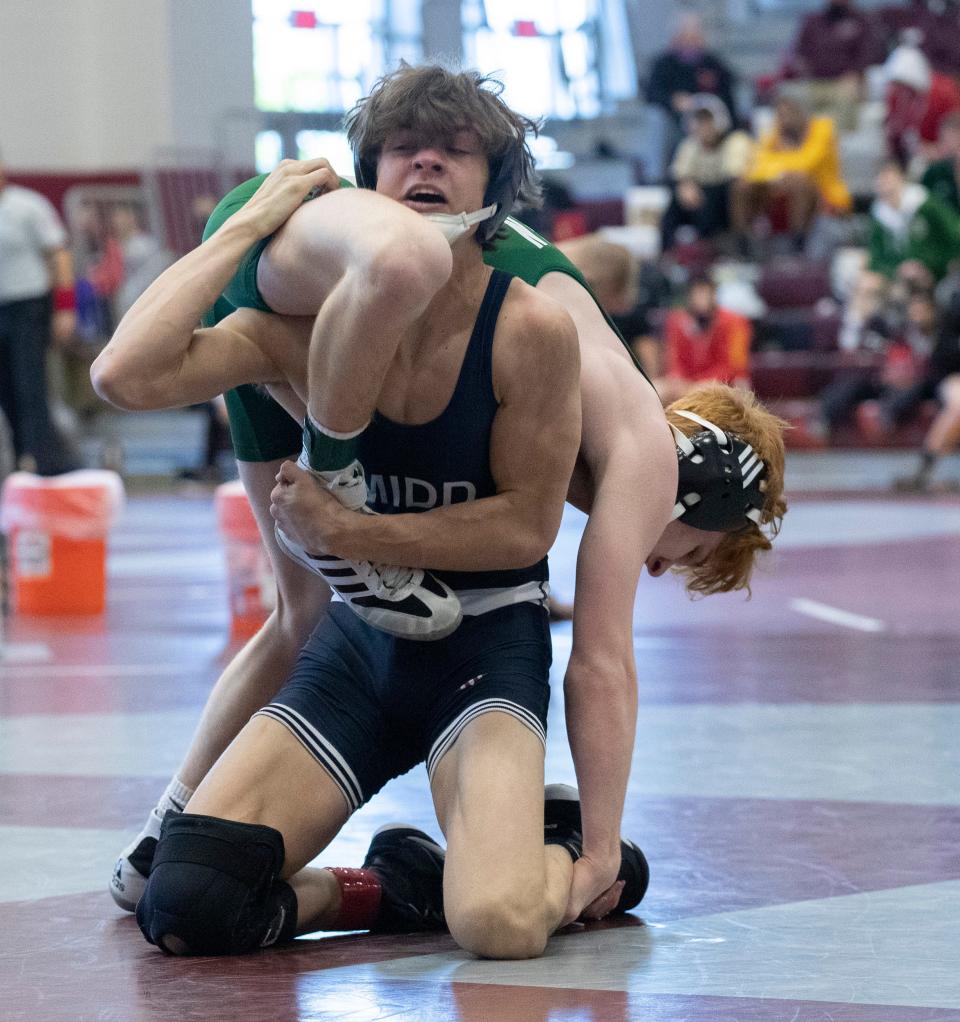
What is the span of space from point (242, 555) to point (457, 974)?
10.6 feet

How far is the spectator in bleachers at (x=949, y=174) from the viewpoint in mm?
11438

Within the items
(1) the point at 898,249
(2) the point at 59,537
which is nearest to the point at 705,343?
(1) the point at 898,249

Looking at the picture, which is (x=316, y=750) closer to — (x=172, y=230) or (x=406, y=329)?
(x=406, y=329)

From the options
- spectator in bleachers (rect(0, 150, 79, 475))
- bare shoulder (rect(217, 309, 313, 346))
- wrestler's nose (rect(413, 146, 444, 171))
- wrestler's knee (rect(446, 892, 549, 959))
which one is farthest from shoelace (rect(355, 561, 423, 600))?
spectator in bleachers (rect(0, 150, 79, 475))

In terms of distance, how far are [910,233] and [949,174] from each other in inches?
21.3

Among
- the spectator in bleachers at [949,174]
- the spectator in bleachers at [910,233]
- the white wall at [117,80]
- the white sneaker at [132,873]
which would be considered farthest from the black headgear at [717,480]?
the white wall at [117,80]

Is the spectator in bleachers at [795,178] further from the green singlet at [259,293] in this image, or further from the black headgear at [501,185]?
the black headgear at [501,185]

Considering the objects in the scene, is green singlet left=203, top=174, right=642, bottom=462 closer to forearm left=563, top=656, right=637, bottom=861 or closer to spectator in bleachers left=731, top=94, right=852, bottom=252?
forearm left=563, top=656, right=637, bottom=861

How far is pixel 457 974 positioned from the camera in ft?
7.41

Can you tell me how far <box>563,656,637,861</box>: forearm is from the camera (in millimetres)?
2518

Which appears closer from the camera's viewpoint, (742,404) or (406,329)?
(406,329)

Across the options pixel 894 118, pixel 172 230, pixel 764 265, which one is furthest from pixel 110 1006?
pixel 172 230

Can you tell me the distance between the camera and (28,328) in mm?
7934

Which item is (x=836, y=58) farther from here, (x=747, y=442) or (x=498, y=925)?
(x=498, y=925)
